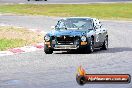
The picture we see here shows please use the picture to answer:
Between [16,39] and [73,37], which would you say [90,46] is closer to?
[73,37]

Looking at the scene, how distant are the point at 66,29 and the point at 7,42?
5.40m

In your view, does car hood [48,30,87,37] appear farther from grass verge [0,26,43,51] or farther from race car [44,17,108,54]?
grass verge [0,26,43,51]

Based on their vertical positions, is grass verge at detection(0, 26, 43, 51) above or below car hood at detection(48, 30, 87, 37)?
below

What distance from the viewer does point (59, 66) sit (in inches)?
638

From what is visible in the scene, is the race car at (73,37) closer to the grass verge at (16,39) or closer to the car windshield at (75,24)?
the car windshield at (75,24)

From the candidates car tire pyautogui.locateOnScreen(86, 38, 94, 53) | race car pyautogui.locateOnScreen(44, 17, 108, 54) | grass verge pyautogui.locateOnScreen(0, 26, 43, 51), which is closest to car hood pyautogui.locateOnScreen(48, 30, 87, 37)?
race car pyautogui.locateOnScreen(44, 17, 108, 54)

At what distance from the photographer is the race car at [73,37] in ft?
67.1

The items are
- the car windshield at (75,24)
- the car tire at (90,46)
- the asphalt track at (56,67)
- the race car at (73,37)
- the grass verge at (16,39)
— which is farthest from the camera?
the grass verge at (16,39)

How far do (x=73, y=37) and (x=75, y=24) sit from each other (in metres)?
1.51

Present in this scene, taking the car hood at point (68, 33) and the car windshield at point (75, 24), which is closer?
the car hood at point (68, 33)

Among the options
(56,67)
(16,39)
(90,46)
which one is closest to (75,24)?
(90,46)

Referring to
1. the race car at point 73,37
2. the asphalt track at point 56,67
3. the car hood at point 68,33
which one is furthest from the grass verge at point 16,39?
the asphalt track at point 56,67

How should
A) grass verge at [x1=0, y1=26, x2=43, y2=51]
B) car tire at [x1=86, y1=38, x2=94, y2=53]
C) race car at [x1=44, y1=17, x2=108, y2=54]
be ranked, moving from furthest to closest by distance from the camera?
grass verge at [x1=0, y1=26, x2=43, y2=51] → car tire at [x1=86, y1=38, x2=94, y2=53] → race car at [x1=44, y1=17, x2=108, y2=54]

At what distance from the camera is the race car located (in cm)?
2044
